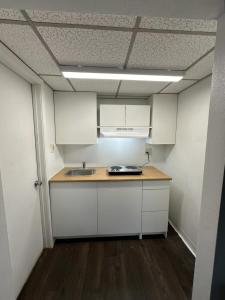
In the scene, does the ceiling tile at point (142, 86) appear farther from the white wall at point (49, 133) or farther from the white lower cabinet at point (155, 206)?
the white lower cabinet at point (155, 206)

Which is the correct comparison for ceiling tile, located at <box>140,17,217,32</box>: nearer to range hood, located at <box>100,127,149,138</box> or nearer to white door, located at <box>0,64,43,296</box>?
white door, located at <box>0,64,43,296</box>

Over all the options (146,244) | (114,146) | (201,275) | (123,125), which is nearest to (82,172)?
(114,146)

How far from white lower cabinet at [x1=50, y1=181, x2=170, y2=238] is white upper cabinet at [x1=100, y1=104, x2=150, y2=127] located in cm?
94

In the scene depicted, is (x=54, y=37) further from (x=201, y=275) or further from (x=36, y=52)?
(x=201, y=275)

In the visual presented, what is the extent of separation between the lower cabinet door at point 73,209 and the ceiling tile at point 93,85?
1.36 metres

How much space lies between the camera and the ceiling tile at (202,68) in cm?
128

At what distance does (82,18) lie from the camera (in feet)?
2.79

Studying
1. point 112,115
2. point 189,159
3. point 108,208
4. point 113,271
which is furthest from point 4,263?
point 189,159

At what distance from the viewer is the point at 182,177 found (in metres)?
2.25

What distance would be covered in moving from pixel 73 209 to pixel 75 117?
1.40m

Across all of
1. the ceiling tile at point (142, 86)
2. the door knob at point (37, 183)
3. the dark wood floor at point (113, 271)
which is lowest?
the dark wood floor at point (113, 271)

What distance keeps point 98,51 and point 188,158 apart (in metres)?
1.76

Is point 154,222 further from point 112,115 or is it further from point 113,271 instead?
point 112,115

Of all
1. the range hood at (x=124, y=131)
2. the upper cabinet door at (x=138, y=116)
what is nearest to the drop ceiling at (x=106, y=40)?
the upper cabinet door at (x=138, y=116)
